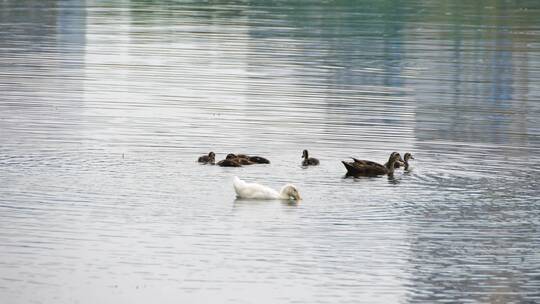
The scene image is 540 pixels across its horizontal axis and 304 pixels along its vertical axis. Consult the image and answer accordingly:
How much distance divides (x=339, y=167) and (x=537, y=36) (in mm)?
35866

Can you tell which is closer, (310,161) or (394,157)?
(394,157)

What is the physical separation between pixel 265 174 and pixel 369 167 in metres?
1.56

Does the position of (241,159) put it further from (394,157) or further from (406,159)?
(406,159)

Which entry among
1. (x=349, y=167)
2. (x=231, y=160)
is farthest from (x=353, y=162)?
(x=231, y=160)

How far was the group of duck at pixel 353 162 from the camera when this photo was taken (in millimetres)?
25672

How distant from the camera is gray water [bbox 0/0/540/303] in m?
18.7

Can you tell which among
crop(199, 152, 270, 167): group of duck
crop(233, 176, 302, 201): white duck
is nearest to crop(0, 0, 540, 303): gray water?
crop(233, 176, 302, 201): white duck

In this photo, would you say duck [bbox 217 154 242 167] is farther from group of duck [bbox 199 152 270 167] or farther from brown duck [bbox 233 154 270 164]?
brown duck [bbox 233 154 270 164]

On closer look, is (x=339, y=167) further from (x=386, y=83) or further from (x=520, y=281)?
(x=386, y=83)

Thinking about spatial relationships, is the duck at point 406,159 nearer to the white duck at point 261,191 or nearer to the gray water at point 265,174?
the gray water at point 265,174

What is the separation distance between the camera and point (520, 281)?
18.8 metres

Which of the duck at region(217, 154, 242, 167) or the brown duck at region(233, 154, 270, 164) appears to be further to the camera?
the brown duck at region(233, 154, 270, 164)

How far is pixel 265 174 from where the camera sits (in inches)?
1021

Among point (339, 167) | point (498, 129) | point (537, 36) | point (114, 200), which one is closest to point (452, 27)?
point (537, 36)
